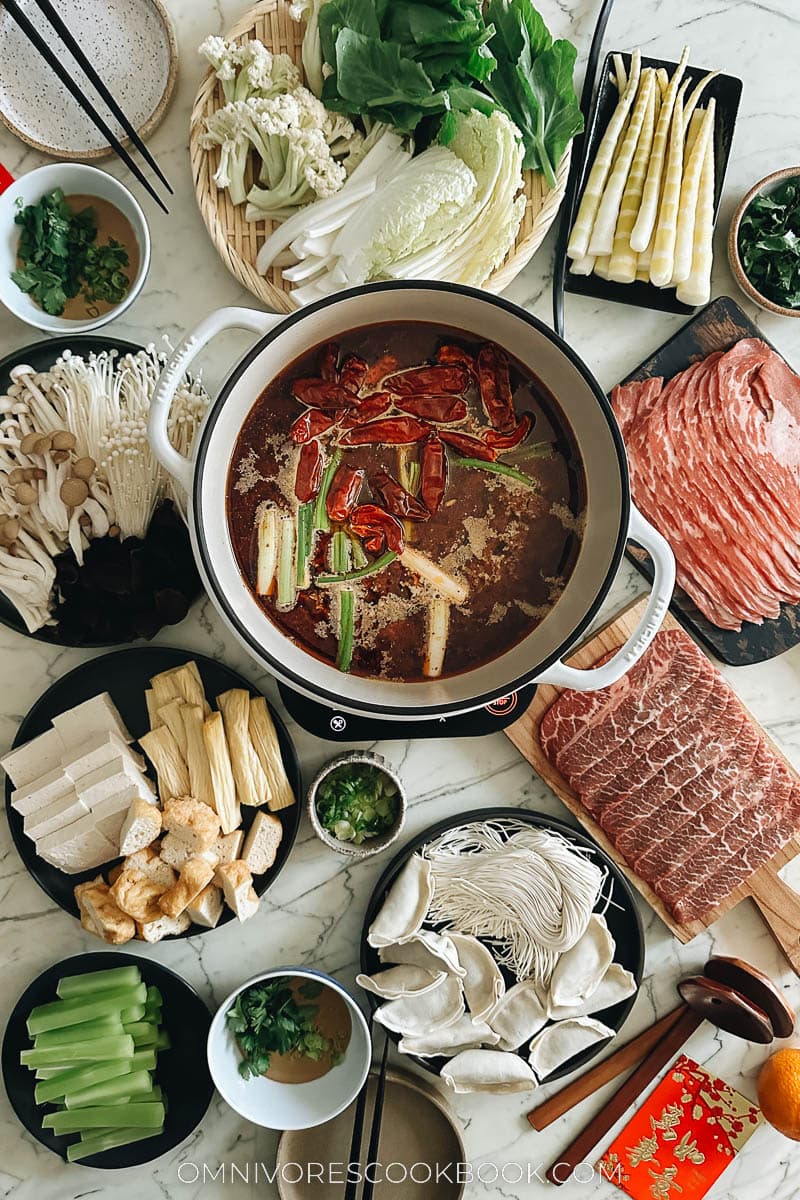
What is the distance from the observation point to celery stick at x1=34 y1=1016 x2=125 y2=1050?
7.07 ft

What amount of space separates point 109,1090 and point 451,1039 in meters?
0.85

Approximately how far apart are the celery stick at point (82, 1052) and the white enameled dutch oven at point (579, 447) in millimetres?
1076

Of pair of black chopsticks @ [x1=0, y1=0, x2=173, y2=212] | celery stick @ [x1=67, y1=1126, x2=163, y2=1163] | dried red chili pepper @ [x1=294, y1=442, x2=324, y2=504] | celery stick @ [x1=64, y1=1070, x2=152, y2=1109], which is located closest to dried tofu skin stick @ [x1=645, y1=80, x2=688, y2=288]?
dried red chili pepper @ [x1=294, y1=442, x2=324, y2=504]

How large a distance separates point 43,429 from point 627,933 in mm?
1955

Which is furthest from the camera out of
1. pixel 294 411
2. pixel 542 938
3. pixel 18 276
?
pixel 542 938

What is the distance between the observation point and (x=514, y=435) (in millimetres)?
1929

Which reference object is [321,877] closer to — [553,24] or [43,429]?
[43,429]

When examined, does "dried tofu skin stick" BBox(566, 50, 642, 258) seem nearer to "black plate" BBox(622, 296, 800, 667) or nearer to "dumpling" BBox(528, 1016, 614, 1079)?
"black plate" BBox(622, 296, 800, 667)

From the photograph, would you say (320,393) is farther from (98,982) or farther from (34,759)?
(98,982)

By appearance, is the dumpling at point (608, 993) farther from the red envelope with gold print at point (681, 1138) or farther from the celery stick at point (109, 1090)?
the celery stick at point (109, 1090)

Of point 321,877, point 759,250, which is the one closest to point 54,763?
point 321,877

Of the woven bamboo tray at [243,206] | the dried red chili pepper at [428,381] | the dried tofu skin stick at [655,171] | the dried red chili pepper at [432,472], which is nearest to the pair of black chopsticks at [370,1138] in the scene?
the dried red chili pepper at [432,472]

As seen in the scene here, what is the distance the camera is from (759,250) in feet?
7.55

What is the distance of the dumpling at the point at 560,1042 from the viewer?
2.29 m
